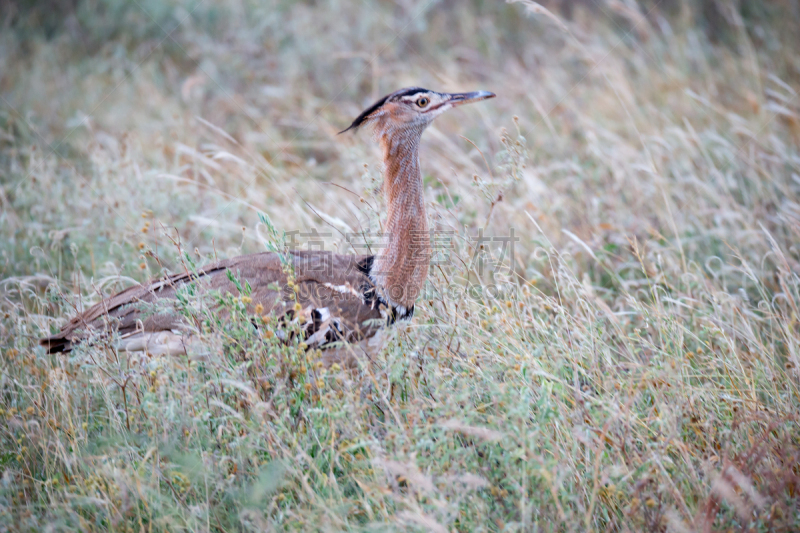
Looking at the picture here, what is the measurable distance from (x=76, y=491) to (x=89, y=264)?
2.26 metres

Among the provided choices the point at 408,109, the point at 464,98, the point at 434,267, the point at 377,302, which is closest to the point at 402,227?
the point at 434,267

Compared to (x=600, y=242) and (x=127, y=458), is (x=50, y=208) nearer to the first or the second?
(x=127, y=458)

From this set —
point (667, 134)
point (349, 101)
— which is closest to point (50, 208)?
point (349, 101)

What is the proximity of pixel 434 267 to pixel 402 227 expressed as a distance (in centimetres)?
31

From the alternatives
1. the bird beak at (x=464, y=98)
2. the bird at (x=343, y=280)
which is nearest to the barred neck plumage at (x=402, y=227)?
the bird at (x=343, y=280)

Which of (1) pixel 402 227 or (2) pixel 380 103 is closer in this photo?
(1) pixel 402 227

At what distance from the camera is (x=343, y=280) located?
3.32 meters

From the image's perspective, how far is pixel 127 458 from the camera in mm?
A: 2664

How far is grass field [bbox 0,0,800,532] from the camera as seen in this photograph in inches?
93.4

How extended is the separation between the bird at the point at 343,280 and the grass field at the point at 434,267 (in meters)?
0.16

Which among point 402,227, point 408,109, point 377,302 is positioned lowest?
point 377,302

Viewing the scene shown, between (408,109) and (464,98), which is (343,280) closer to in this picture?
(408,109)

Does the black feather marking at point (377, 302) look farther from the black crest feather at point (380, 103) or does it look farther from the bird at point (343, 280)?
the black crest feather at point (380, 103)

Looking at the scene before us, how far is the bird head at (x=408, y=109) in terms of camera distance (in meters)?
3.44
